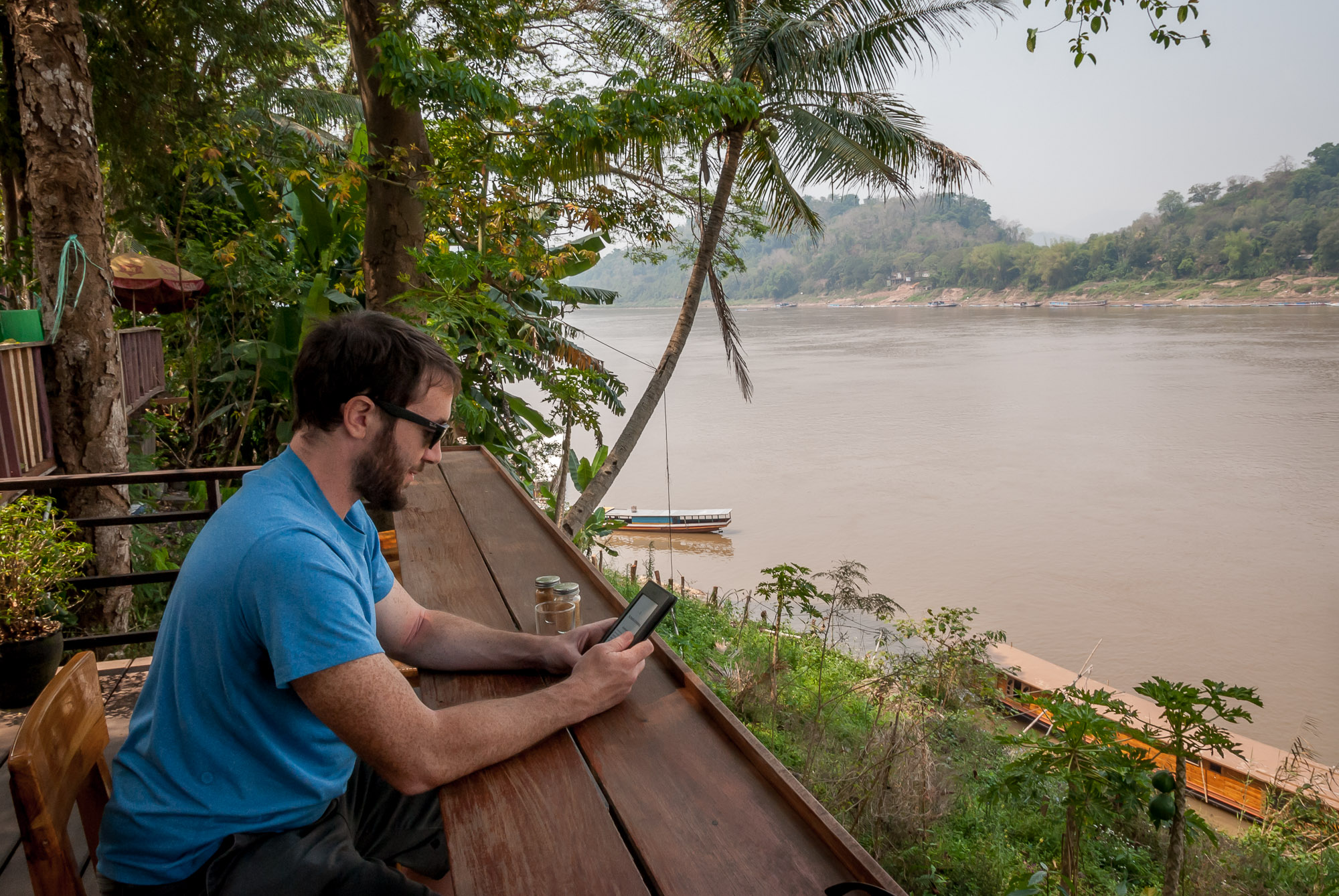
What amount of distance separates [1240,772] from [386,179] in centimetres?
1052

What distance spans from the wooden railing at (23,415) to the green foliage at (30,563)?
2.60ft

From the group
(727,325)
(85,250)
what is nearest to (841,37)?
(727,325)

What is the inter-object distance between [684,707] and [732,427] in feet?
129

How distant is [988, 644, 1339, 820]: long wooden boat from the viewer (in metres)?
7.11

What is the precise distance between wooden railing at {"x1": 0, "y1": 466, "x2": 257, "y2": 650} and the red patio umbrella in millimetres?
4598

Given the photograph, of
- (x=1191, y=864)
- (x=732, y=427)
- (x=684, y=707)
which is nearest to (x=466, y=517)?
(x=684, y=707)

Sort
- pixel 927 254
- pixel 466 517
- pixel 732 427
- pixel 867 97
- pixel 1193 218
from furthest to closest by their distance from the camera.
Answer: pixel 927 254
pixel 1193 218
pixel 732 427
pixel 867 97
pixel 466 517

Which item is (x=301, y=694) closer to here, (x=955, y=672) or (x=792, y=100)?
(x=955, y=672)

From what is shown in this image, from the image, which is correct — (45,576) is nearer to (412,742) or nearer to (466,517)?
(466,517)

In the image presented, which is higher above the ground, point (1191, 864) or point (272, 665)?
point (272, 665)

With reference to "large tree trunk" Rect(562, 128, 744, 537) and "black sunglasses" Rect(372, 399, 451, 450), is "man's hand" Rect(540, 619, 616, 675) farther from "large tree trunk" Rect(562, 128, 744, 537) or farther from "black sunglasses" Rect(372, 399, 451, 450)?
"large tree trunk" Rect(562, 128, 744, 537)

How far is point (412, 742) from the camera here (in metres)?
1.08

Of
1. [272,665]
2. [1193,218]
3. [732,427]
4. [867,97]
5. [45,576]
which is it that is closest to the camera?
[272,665]

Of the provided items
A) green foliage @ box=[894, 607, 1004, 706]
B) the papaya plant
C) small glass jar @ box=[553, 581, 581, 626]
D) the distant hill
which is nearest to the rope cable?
small glass jar @ box=[553, 581, 581, 626]
